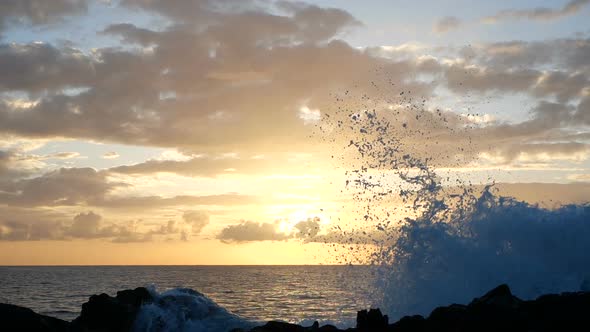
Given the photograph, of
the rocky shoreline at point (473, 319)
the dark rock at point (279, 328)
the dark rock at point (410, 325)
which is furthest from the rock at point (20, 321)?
the dark rock at point (410, 325)

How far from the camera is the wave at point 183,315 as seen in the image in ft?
80.1

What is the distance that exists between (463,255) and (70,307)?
42.9 m

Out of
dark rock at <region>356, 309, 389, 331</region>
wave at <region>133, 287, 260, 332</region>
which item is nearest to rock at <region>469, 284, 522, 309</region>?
dark rock at <region>356, 309, 389, 331</region>

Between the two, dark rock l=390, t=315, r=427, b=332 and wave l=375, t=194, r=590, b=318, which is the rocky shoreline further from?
wave l=375, t=194, r=590, b=318

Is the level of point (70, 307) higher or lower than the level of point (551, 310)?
lower

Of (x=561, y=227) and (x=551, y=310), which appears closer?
(x=551, y=310)

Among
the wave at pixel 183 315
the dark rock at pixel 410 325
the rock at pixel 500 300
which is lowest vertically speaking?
the wave at pixel 183 315

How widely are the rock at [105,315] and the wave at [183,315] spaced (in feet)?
1.60

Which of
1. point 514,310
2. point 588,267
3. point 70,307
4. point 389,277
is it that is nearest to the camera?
point 514,310

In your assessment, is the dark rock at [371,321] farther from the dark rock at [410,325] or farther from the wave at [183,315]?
the wave at [183,315]

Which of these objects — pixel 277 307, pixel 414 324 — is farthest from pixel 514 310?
pixel 277 307

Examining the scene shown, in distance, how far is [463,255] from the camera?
3422 centimetres

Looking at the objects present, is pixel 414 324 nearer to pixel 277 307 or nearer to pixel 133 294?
pixel 133 294

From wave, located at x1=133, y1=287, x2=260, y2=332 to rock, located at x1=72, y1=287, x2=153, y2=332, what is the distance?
0.49 metres
